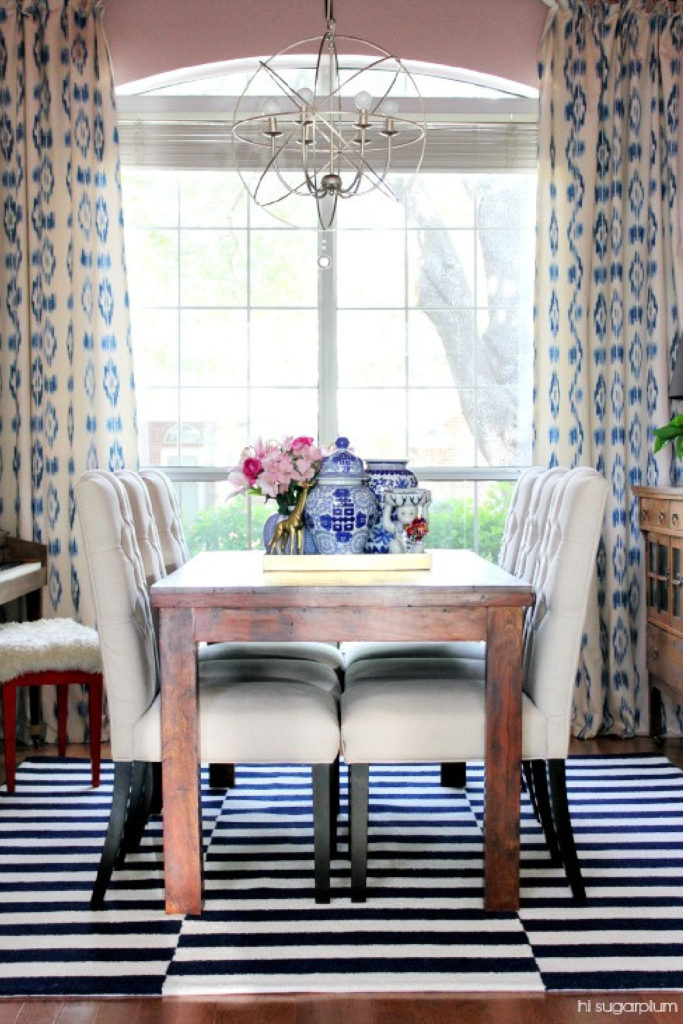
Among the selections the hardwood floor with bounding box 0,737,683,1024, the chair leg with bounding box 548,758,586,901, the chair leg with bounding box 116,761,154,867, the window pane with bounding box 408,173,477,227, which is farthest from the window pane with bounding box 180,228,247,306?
the hardwood floor with bounding box 0,737,683,1024

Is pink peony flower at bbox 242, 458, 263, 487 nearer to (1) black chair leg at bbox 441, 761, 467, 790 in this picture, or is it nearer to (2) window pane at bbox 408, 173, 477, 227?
(1) black chair leg at bbox 441, 761, 467, 790

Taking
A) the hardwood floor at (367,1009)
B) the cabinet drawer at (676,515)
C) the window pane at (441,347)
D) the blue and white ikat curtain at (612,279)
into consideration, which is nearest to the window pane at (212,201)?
the window pane at (441,347)

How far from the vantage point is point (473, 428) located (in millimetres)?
4570

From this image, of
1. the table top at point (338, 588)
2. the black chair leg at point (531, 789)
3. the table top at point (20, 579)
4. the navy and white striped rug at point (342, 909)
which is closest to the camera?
the navy and white striped rug at point (342, 909)

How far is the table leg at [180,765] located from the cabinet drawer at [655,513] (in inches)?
76.9

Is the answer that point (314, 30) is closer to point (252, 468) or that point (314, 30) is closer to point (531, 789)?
point (252, 468)

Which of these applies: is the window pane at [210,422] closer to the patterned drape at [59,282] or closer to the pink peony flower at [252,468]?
the patterned drape at [59,282]

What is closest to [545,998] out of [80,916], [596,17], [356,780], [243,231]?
[356,780]

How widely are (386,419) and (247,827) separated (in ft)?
6.36

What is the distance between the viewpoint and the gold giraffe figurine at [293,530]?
9.55 ft

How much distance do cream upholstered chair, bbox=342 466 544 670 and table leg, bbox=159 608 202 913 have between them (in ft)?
2.54

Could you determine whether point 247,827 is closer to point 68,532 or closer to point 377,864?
point 377,864

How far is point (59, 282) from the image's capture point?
4.26m

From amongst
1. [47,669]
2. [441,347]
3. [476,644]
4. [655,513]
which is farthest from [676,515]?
[47,669]
